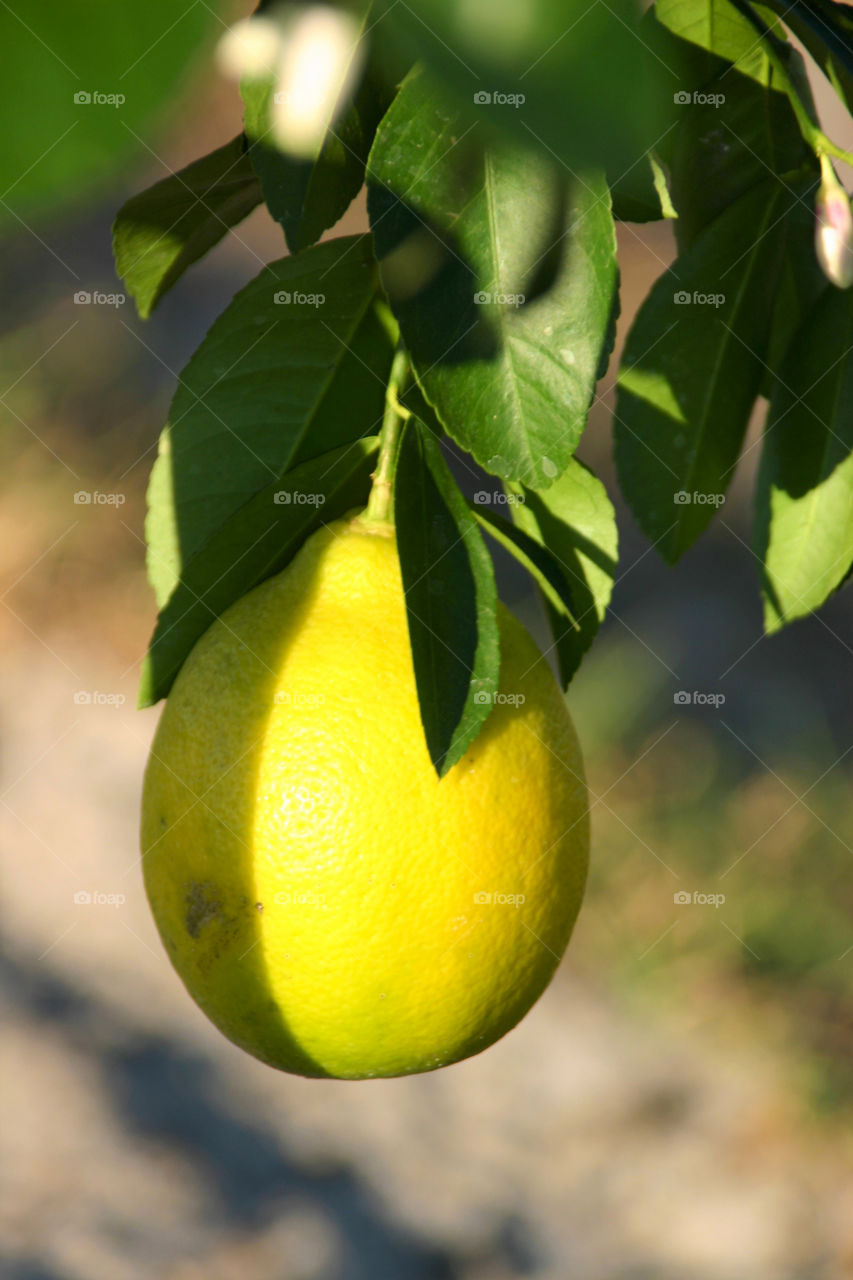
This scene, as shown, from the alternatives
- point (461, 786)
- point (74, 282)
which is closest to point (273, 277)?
point (461, 786)

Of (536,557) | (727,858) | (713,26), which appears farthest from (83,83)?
(727,858)

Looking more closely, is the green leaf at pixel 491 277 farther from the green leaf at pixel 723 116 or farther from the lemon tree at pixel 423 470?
the green leaf at pixel 723 116

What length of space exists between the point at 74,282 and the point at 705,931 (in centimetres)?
256

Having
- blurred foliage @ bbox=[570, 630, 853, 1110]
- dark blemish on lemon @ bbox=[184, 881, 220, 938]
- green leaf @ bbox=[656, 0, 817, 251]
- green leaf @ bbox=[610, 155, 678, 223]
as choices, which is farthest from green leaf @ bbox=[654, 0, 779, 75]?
blurred foliage @ bbox=[570, 630, 853, 1110]

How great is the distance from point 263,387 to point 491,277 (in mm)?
192

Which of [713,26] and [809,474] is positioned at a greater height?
[713,26]

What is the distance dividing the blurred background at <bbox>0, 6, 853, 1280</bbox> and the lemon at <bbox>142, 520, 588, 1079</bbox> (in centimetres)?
173

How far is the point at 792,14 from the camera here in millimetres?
500

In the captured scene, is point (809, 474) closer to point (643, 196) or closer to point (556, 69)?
point (643, 196)

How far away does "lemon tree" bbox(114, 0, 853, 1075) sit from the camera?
39 cm

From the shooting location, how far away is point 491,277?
39cm

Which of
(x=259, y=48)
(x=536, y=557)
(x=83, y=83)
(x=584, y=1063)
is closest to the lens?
(x=83, y=83)

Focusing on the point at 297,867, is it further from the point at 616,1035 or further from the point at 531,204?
the point at 616,1035

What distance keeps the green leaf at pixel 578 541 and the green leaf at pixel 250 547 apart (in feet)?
0.30
